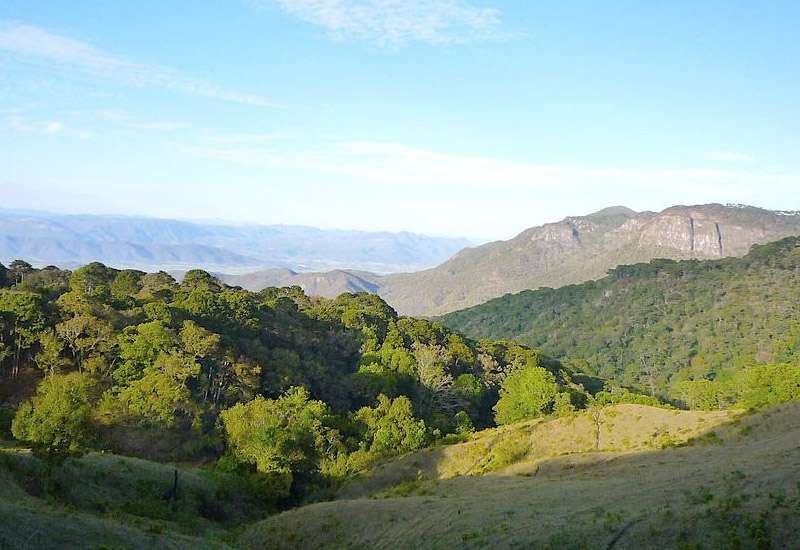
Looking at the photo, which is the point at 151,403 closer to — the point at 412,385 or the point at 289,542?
the point at 289,542

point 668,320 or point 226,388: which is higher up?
point 226,388

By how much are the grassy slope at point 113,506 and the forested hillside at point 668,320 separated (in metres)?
68.1

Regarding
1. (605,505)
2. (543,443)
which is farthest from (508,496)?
(543,443)

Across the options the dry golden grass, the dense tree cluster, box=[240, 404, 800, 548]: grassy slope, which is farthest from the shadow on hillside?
the dense tree cluster

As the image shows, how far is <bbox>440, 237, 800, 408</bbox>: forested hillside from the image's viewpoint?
111 m

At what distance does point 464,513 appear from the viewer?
22078 millimetres

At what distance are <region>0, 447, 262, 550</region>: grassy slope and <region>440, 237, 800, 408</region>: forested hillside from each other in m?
68.1

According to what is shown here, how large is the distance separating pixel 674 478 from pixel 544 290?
174 meters

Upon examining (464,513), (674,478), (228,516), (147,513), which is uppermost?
(674,478)

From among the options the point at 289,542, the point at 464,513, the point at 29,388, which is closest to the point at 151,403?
the point at 29,388

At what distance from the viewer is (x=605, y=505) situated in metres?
19.4

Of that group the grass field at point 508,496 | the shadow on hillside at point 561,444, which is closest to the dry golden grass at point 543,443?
the shadow on hillside at point 561,444

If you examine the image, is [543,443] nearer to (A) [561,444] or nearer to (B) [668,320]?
(A) [561,444]

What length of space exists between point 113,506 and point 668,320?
14012 cm
